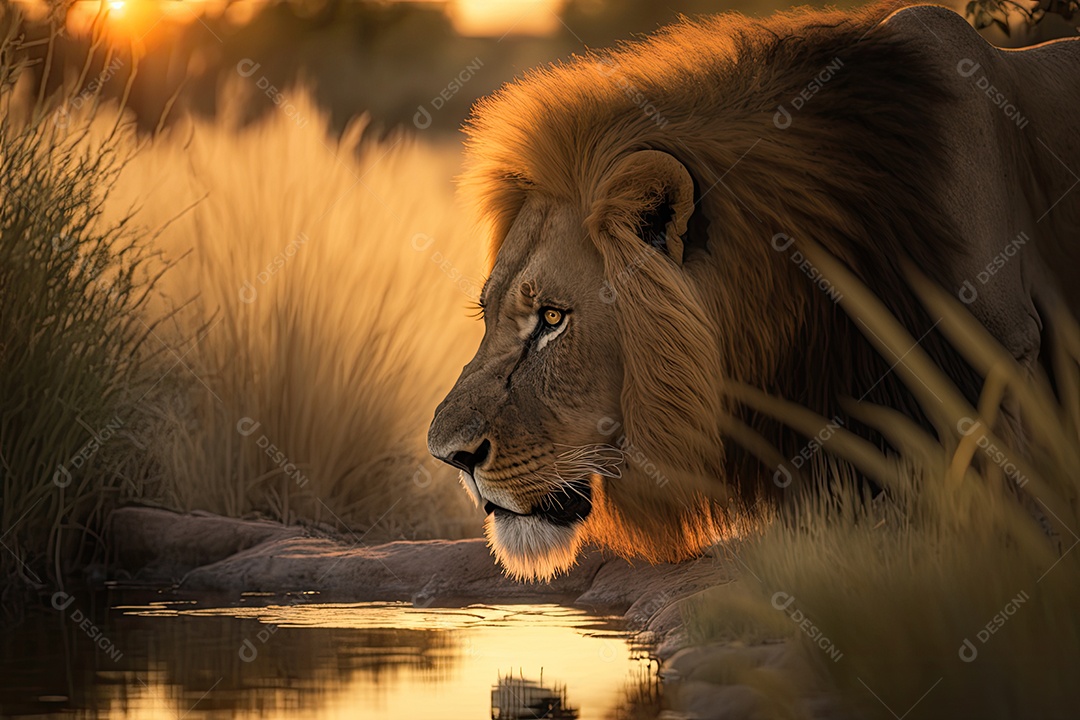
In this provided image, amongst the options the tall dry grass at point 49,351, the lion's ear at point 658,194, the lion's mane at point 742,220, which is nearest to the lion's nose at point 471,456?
the lion's mane at point 742,220

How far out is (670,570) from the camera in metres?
6.15

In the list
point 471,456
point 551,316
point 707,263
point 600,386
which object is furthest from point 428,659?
point 707,263

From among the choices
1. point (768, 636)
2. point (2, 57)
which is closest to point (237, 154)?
point (2, 57)

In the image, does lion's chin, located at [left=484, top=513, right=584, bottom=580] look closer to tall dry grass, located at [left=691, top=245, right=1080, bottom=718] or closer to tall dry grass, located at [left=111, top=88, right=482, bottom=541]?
tall dry grass, located at [left=691, top=245, right=1080, bottom=718]

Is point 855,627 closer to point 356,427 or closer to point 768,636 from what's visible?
point 768,636

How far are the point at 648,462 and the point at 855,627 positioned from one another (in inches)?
46.3

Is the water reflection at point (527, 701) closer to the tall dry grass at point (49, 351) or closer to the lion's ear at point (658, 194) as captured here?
the lion's ear at point (658, 194)

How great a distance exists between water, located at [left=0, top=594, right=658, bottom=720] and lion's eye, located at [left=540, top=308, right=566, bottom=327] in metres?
0.96

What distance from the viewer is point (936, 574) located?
393cm

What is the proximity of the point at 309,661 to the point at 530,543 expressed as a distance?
29.0 inches

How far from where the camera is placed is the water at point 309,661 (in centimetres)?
409

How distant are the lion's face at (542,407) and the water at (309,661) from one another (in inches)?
14.7

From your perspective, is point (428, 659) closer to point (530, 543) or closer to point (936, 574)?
point (530, 543)

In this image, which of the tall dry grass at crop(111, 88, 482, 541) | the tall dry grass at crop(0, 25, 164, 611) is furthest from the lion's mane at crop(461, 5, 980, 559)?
the tall dry grass at crop(111, 88, 482, 541)
